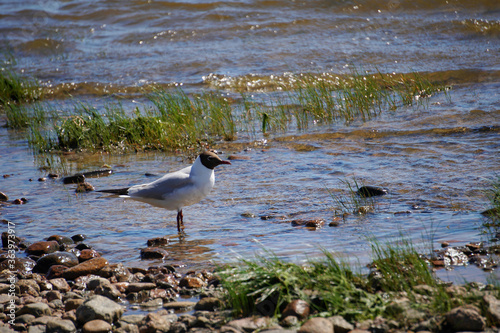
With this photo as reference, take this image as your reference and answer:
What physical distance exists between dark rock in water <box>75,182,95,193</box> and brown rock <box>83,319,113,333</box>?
3897 millimetres

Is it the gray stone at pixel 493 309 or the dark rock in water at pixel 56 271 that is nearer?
the gray stone at pixel 493 309

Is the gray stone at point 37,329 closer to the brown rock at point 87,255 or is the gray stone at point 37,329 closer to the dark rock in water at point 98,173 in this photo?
the brown rock at point 87,255

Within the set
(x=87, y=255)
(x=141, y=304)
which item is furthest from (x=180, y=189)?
(x=141, y=304)

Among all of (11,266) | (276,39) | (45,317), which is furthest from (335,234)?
(276,39)

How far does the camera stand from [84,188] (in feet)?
24.5

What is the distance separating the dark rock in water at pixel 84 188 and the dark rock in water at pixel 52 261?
2.34 metres

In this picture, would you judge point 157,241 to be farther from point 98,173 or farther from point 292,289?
point 98,173

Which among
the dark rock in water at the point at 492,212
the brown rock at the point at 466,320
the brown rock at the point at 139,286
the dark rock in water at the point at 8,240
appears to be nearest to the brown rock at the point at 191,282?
the brown rock at the point at 139,286

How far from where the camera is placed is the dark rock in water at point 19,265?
16.8ft

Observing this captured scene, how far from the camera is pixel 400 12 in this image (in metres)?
18.7

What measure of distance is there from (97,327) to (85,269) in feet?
4.14

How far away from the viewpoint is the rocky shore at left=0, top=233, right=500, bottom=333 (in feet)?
10.8

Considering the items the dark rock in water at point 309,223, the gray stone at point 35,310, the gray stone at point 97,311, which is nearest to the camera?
the gray stone at point 97,311

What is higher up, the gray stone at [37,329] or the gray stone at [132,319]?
the gray stone at [37,329]
